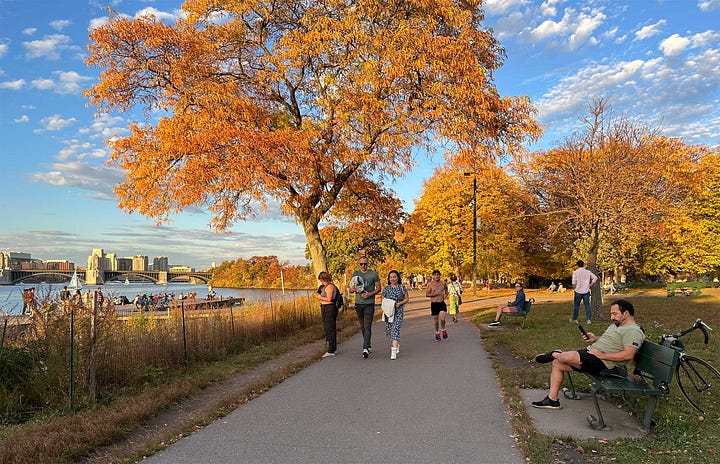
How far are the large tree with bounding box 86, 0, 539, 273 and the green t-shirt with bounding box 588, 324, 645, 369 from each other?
9.09m

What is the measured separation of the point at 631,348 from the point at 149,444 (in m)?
5.22

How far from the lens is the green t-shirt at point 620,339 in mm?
5867

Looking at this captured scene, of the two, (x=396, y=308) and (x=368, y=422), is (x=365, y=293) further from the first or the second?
(x=368, y=422)

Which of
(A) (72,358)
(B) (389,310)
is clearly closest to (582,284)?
(B) (389,310)

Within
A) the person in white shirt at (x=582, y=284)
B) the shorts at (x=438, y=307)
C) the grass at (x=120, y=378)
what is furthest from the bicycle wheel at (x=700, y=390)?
the person in white shirt at (x=582, y=284)

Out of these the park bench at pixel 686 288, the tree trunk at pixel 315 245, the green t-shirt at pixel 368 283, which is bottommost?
the park bench at pixel 686 288

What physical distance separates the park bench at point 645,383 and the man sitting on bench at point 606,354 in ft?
0.45

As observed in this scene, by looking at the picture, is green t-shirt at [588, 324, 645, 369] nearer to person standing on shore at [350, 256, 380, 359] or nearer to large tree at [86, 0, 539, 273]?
person standing on shore at [350, 256, 380, 359]

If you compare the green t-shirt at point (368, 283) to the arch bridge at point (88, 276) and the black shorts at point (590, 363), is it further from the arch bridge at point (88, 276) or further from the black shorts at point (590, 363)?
the arch bridge at point (88, 276)

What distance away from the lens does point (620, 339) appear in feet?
19.5

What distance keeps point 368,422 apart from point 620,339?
301cm

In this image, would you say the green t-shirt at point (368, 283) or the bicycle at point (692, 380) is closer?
the bicycle at point (692, 380)

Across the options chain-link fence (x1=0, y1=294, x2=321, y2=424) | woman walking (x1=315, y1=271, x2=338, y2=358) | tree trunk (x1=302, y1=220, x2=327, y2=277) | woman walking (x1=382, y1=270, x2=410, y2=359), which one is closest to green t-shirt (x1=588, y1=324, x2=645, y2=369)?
woman walking (x1=382, y1=270, x2=410, y2=359)

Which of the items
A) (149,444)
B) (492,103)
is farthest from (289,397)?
(492,103)
